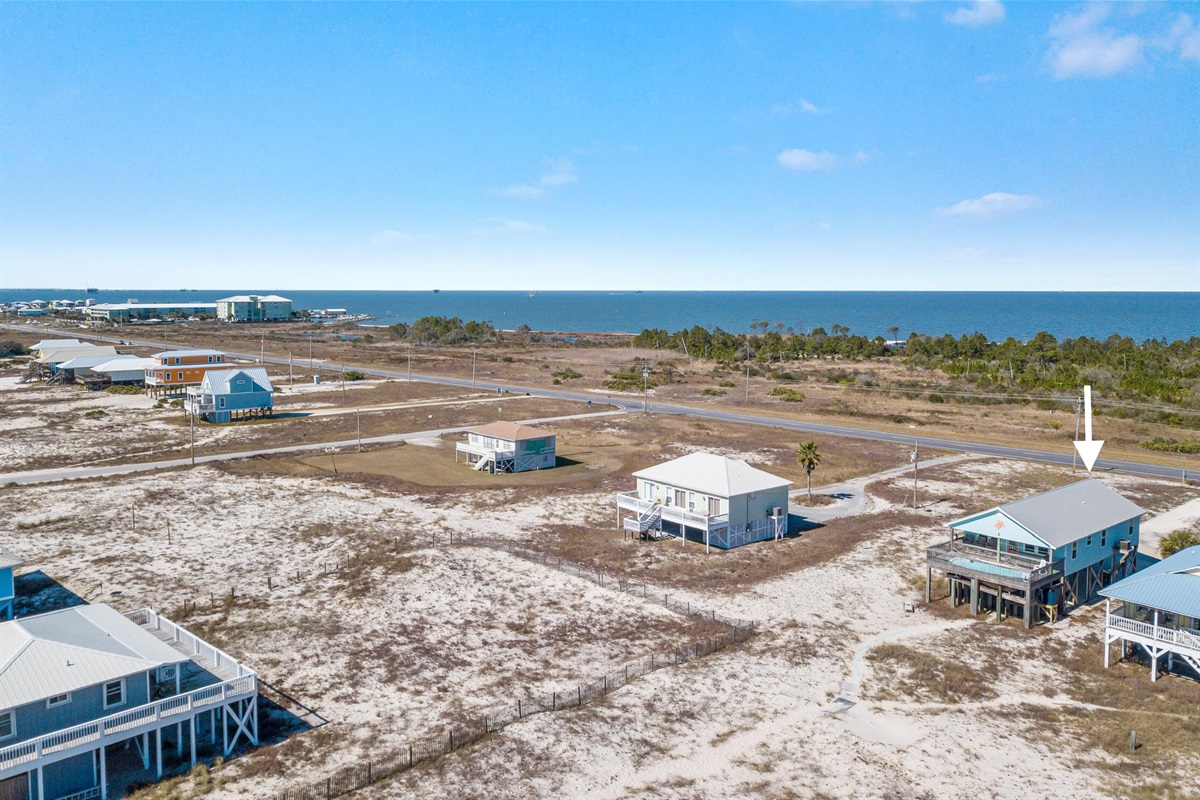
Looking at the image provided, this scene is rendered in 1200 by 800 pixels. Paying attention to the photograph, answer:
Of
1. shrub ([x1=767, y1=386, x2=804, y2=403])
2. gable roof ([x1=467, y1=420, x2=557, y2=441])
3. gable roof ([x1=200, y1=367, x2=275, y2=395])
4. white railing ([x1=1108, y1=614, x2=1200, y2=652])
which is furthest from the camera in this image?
shrub ([x1=767, y1=386, x2=804, y2=403])

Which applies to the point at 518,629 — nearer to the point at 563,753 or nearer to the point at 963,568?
the point at 563,753

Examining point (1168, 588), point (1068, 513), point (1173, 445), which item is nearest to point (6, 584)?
point (1168, 588)

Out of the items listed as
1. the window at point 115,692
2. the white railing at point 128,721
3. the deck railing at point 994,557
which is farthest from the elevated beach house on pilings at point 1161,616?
the window at point 115,692

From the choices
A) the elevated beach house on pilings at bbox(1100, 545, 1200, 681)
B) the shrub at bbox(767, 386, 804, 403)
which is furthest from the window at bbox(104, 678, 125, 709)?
the shrub at bbox(767, 386, 804, 403)

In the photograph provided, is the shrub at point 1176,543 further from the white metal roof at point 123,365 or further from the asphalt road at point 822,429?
the white metal roof at point 123,365

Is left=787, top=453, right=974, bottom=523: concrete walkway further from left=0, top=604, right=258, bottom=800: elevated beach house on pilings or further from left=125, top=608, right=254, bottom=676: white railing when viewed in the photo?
left=0, top=604, right=258, bottom=800: elevated beach house on pilings

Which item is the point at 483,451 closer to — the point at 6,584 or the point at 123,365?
the point at 6,584

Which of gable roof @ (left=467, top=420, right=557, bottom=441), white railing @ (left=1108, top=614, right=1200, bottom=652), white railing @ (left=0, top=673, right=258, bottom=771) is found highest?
gable roof @ (left=467, top=420, right=557, bottom=441)
